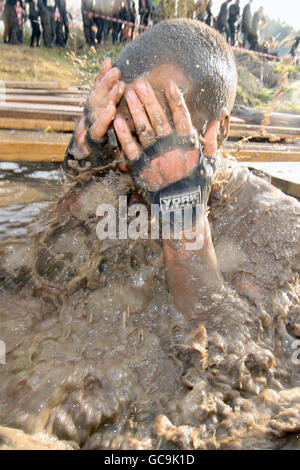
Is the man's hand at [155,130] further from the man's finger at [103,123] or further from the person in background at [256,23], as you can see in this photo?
the person in background at [256,23]

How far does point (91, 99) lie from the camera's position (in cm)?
199

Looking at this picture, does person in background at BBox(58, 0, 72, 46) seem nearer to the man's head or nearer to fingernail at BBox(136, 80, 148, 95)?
the man's head

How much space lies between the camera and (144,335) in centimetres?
202

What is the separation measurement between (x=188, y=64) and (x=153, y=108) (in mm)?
373

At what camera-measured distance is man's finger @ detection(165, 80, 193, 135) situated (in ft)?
5.92

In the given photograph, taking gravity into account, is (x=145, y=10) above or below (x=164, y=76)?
above

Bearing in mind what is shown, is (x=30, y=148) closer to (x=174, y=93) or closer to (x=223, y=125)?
(x=223, y=125)

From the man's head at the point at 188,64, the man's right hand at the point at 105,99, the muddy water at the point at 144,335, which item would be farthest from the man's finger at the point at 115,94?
the muddy water at the point at 144,335

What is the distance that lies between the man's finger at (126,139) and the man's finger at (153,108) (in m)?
0.13

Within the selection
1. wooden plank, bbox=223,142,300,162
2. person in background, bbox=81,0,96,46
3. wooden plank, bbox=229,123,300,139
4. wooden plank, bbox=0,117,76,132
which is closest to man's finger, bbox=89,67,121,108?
wooden plank, bbox=223,142,300,162

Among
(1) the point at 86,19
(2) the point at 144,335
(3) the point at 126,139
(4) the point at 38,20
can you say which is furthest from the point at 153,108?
(4) the point at 38,20

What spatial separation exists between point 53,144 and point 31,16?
1133 cm

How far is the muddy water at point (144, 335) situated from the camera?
5.08 feet

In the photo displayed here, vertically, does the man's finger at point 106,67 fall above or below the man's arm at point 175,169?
above
